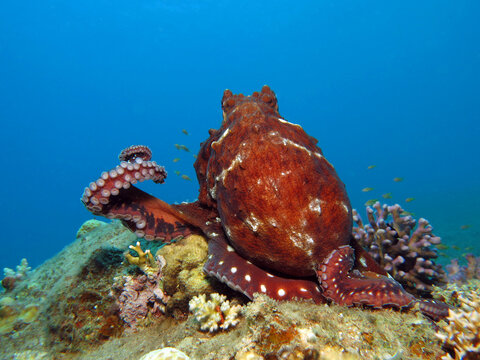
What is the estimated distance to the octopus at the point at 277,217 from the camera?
2.84 meters

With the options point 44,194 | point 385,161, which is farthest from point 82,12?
point 385,161

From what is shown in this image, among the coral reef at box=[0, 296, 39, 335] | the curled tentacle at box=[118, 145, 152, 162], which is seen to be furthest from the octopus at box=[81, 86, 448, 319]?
the coral reef at box=[0, 296, 39, 335]

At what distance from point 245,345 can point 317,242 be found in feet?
4.32

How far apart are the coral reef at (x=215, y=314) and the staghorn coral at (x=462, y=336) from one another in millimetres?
2030

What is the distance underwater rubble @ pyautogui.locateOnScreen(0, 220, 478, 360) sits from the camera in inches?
83.5

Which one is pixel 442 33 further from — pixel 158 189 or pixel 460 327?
pixel 460 327

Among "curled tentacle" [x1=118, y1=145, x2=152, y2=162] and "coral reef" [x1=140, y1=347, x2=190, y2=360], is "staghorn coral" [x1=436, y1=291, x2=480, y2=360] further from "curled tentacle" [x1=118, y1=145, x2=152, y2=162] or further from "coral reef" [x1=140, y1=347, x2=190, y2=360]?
"curled tentacle" [x1=118, y1=145, x2=152, y2=162]

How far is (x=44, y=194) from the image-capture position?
530 ft

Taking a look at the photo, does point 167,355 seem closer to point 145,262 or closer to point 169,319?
point 169,319

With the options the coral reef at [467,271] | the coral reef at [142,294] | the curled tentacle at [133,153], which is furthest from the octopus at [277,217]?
the coral reef at [467,271]

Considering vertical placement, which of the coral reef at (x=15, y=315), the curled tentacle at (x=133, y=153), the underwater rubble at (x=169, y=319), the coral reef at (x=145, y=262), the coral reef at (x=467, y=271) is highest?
the coral reef at (x=467, y=271)

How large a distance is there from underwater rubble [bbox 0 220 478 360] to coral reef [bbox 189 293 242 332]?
0.01 meters

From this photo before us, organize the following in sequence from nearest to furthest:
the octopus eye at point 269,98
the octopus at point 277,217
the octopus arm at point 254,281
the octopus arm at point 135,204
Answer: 1. the octopus at point 277,217
2. the octopus arm at point 254,281
3. the octopus arm at point 135,204
4. the octopus eye at point 269,98

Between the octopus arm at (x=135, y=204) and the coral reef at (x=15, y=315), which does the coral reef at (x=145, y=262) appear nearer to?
the octopus arm at (x=135, y=204)
